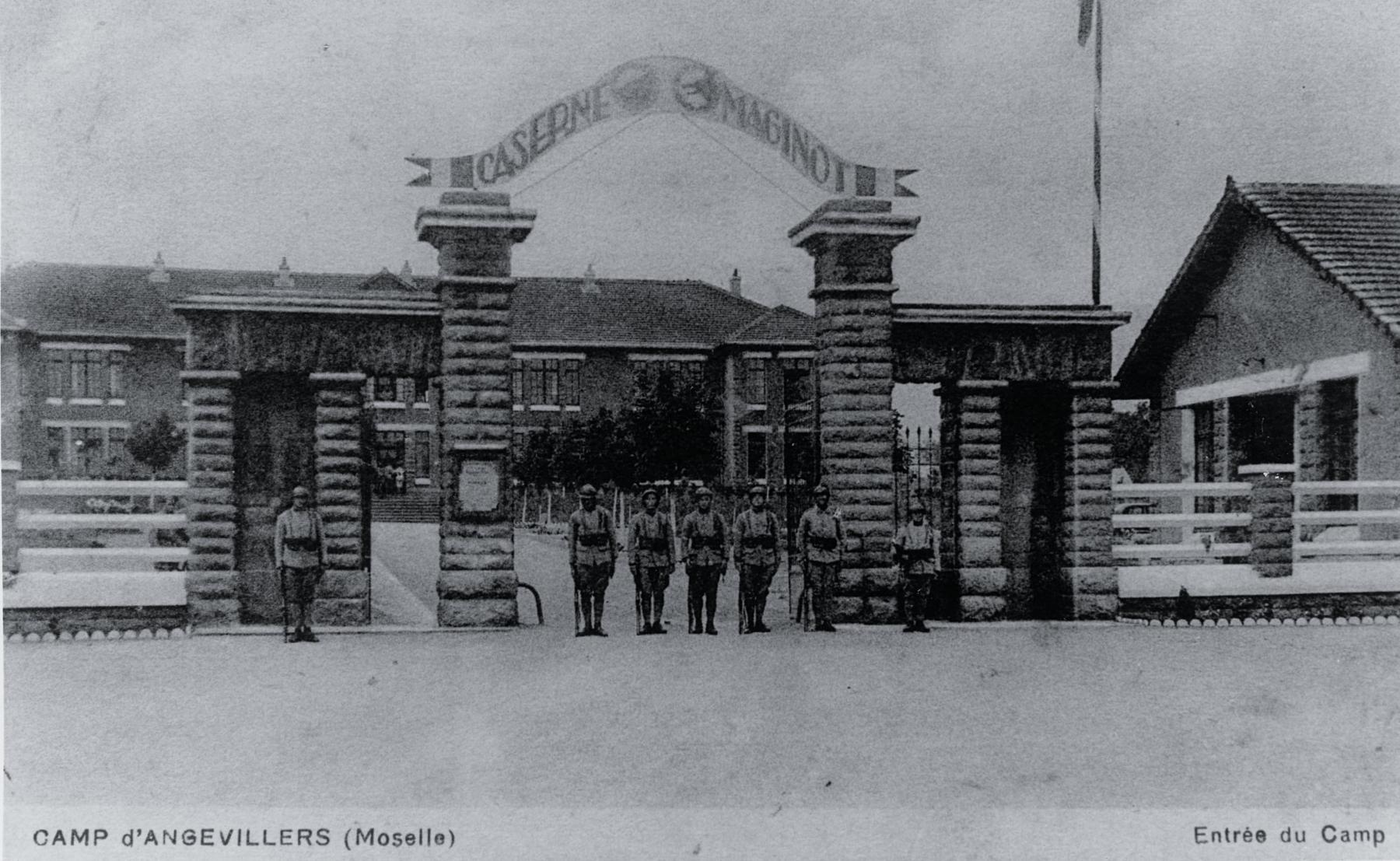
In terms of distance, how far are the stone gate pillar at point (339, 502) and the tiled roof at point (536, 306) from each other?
23490mm

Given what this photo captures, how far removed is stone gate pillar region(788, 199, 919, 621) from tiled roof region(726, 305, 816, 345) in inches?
885

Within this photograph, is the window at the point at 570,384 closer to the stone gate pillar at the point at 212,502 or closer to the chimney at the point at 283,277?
the chimney at the point at 283,277

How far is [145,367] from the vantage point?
115 ft

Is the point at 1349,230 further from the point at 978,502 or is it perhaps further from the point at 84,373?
the point at 84,373

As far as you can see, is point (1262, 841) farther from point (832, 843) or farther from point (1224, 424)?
point (1224, 424)

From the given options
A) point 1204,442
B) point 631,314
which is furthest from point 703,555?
point 631,314

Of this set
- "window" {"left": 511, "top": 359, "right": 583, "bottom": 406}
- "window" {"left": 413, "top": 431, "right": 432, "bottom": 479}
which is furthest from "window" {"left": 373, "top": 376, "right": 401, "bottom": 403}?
"window" {"left": 511, "top": 359, "right": 583, "bottom": 406}

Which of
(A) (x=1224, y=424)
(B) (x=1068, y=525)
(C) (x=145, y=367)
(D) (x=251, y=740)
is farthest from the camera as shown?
(C) (x=145, y=367)

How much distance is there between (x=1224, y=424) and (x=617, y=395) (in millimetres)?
22697

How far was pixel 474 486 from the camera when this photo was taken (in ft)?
37.3

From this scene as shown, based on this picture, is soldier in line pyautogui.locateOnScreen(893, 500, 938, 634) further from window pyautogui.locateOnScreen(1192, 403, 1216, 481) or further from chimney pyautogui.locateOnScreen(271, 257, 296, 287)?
chimney pyautogui.locateOnScreen(271, 257, 296, 287)

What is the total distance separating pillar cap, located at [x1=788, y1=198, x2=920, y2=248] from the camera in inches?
449

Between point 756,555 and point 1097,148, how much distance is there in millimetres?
4904

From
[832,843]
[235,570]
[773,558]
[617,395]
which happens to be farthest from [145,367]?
[832,843]
